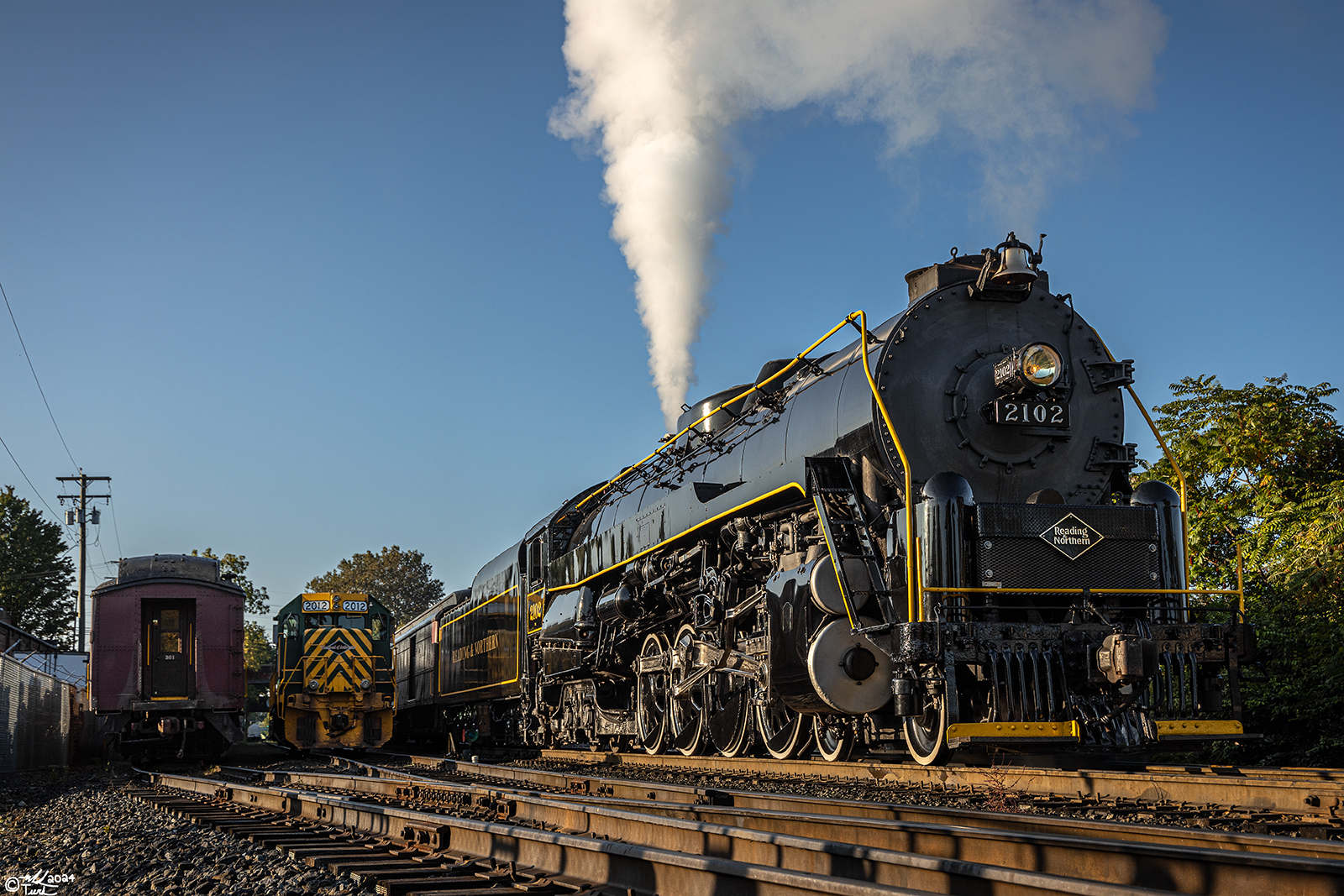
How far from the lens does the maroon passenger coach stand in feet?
52.4

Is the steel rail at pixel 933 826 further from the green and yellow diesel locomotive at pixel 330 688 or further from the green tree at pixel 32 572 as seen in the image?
the green tree at pixel 32 572

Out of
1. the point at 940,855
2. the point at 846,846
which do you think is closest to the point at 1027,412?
the point at 940,855

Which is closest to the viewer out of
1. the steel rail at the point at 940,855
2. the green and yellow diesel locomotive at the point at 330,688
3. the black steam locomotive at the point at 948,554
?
the steel rail at the point at 940,855

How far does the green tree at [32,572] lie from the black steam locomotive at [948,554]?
Answer: 47246 mm

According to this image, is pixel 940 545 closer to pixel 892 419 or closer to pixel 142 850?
pixel 892 419

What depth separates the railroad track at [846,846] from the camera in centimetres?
369

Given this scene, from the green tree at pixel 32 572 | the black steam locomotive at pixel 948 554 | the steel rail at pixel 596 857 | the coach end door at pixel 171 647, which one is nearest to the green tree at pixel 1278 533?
the black steam locomotive at pixel 948 554

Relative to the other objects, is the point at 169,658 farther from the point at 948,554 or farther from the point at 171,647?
the point at 948,554

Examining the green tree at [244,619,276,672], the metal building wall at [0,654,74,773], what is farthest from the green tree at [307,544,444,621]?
the metal building wall at [0,654,74,773]

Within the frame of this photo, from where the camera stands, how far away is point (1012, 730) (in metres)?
7.09

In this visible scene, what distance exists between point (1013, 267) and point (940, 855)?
515cm

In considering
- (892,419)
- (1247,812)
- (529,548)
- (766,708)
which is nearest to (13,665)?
(529,548)

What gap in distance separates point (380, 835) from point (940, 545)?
4068 millimetres

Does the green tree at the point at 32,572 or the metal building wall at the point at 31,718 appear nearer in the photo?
the metal building wall at the point at 31,718
